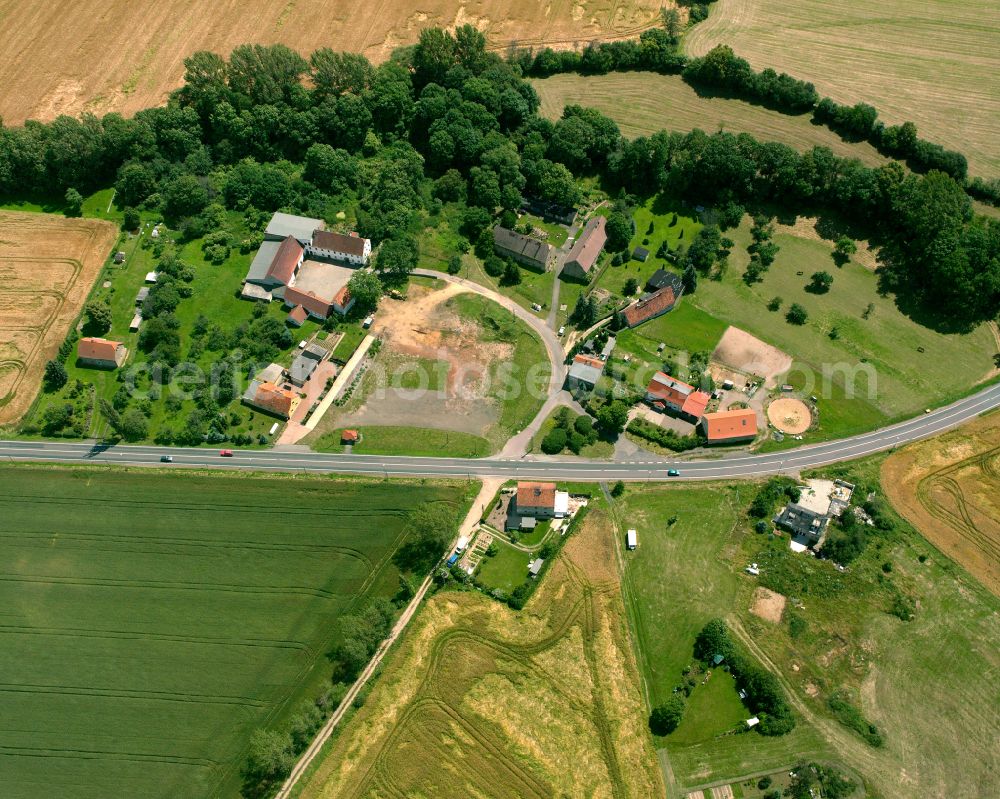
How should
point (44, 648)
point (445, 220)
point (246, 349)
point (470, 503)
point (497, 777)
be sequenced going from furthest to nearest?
1. point (445, 220)
2. point (246, 349)
3. point (470, 503)
4. point (44, 648)
5. point (497, 777)

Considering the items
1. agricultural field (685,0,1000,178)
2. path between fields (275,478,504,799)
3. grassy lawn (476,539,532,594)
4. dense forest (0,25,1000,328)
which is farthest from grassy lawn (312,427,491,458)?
agricultural field (685,0,1000,178)

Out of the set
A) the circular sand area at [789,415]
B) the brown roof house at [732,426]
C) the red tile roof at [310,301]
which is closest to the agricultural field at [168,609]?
the red tile roof at [310,301]

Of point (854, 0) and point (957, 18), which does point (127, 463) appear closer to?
point (854, 0)

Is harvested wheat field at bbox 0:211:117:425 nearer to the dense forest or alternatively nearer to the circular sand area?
the dense forest

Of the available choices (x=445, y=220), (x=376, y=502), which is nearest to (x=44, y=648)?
(x=376, y=502)

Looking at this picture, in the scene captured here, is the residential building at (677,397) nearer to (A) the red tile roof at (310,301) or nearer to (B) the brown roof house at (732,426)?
(B) the brown roof house at (732,426)

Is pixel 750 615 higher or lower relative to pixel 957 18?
lower

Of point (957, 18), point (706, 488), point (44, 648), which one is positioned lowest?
point (44, 648)
